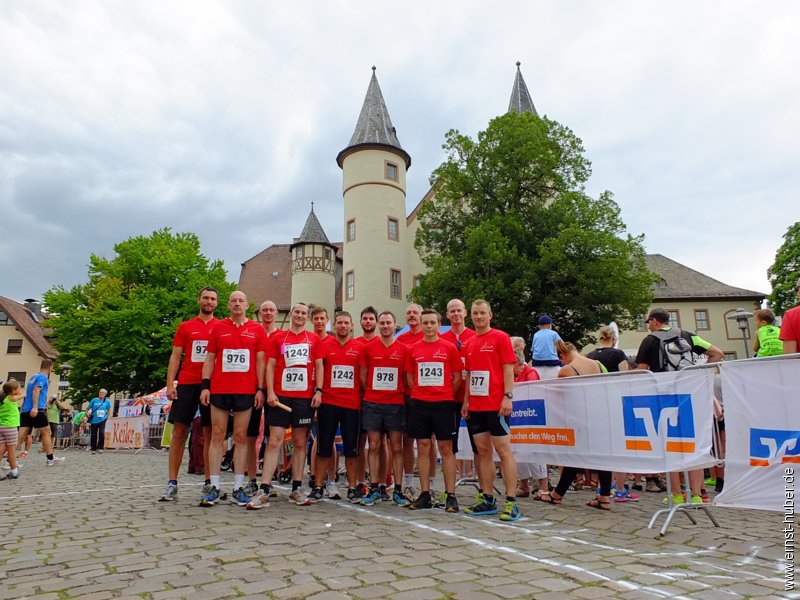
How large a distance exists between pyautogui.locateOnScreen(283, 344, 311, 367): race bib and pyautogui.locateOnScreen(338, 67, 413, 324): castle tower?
94.7 ft

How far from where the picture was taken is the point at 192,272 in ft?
115

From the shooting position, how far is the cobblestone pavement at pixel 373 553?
329cm

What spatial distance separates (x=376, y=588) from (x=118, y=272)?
1380 inches

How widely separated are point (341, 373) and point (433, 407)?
3.95 ft

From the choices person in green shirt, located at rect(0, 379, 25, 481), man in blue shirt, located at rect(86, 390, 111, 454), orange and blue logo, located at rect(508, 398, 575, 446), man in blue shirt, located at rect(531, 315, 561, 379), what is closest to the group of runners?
orange and blue logo, located at rect(508, 398, 575, 446)

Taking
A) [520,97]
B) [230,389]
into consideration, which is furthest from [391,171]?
[230,389]

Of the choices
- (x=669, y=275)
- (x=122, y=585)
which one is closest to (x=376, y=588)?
(x=122, y=585)

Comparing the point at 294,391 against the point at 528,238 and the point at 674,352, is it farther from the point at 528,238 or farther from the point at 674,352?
the point at 528,238

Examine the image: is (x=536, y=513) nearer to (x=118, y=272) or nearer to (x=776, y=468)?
(x=776, y=468)

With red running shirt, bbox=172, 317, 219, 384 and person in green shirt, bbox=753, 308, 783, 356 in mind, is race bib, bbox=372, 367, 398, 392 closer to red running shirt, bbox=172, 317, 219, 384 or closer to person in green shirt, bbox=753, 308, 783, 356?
red running shirt, bbox=172, 317, 219, 384

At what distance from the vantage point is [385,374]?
6582 millimetres

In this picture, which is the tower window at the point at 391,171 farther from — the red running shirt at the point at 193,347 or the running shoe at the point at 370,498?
the running shoe at the point at 370,498

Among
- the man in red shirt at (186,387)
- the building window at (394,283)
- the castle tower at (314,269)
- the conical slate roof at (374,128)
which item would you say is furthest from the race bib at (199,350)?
the castle tower at (314,269)

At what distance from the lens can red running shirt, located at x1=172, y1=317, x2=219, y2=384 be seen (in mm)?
6566
